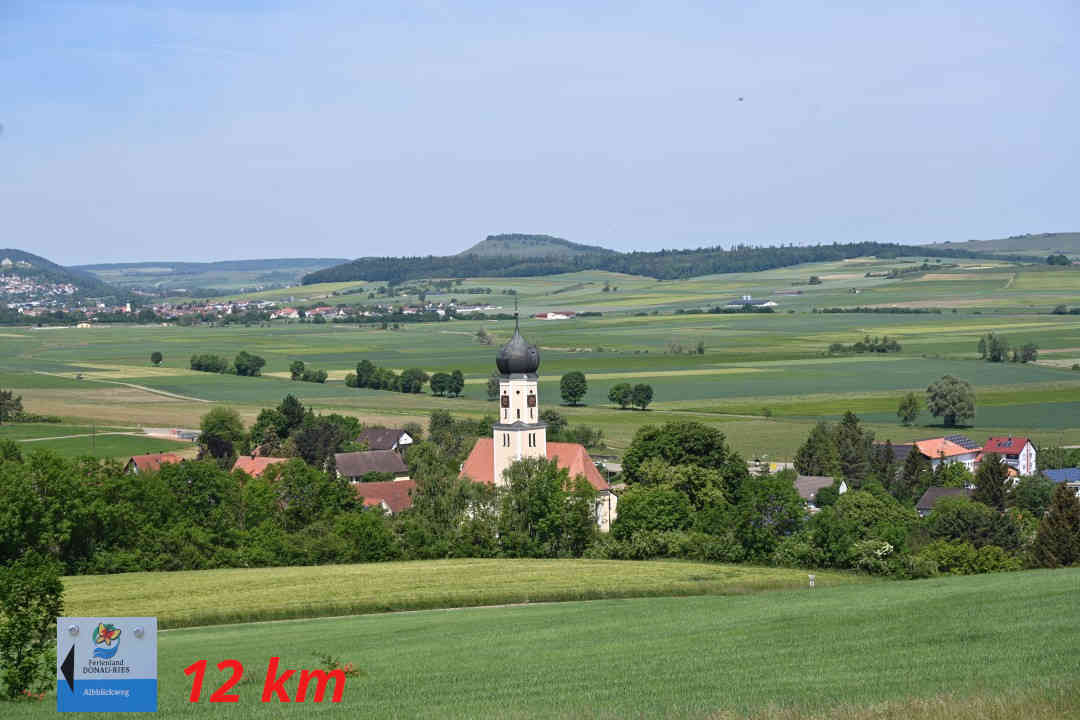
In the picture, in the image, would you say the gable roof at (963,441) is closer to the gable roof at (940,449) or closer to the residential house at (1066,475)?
the gable roof at (940,449)

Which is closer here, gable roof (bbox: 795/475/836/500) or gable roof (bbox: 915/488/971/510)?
gable roof (bbox: 915/488/971/510)

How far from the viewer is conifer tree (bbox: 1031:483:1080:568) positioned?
49469 mm

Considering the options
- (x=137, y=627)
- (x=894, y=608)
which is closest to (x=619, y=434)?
(x=894, y=608)

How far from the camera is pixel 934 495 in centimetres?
7356

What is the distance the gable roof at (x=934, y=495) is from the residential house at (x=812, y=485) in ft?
14.1

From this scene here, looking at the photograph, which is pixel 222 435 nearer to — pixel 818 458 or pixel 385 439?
pixel 385 439

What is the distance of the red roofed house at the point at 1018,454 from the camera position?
85000mm

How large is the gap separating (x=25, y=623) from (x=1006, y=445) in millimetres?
75773

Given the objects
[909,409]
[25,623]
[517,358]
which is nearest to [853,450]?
[909,409]

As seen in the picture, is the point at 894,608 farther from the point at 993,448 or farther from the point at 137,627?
the point at 993,448

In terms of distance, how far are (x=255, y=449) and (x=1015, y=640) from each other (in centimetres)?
7596

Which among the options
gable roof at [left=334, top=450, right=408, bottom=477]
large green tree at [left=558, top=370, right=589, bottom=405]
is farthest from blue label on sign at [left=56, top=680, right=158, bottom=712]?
large green tree at [left=558, top=370, right=589, bottom=405]

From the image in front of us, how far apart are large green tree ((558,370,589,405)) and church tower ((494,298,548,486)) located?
51.1 metres

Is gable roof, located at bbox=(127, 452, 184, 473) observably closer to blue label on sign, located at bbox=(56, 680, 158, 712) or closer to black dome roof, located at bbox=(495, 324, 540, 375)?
black dome roof, located at bbox=(495, 324, 540, 375)
